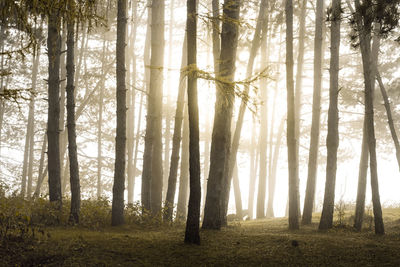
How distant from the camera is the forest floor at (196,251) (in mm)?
6188

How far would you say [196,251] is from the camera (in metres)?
6.88

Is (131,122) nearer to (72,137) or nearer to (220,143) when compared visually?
(72,137)

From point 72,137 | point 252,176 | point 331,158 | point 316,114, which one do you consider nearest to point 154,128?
point 72,137

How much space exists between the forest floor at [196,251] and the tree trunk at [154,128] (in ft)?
12.6

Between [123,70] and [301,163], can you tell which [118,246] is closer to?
[123,70]

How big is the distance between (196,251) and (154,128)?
6.25 metres

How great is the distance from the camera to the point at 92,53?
25.5m

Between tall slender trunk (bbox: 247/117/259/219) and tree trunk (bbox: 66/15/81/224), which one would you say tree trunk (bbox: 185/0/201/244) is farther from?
tall slender trunk (bbox: 247/117/259/219)

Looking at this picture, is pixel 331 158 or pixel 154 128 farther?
pixel 154 128

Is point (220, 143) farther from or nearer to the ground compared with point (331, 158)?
farther from the ground

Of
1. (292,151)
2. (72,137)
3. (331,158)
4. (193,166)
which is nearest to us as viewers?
(193,166)

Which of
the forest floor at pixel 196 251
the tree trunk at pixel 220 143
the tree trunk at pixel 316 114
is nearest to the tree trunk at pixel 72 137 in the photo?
the forest floor at pixel 196 251

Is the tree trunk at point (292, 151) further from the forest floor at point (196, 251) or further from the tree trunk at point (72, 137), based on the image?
the tree trunk at point (72, 137)

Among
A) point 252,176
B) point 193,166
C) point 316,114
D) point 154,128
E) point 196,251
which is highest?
point 316,114
